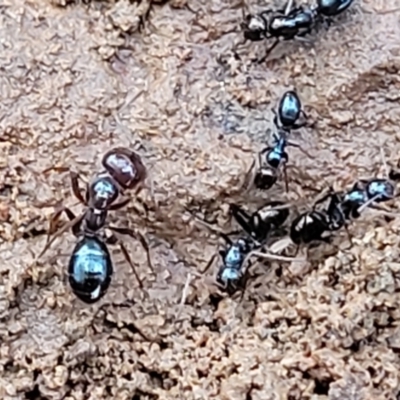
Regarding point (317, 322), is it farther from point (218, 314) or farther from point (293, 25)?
point (293, 25)

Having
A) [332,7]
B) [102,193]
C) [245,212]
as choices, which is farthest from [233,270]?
[332,7]

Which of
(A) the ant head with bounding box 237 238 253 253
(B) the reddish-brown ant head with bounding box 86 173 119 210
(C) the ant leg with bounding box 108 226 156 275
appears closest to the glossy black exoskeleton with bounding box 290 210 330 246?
(A) the ant head with bounding box 237 238 253 253

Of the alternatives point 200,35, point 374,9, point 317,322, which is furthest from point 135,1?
point 317,322

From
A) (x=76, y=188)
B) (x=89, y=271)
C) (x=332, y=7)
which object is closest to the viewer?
A: (x=89, y=271)

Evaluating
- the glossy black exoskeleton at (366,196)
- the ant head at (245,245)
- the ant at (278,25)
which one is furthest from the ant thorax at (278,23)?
the ant head at (245,245)

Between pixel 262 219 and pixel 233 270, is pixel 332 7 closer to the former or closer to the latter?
pixel 262 219

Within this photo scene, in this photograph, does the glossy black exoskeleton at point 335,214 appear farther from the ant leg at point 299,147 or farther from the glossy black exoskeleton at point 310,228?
the ant leg at point 299,147

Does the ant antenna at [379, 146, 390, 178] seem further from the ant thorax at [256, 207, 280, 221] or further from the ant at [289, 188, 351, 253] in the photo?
the ant thorax at [256, 207, 280, 221]
